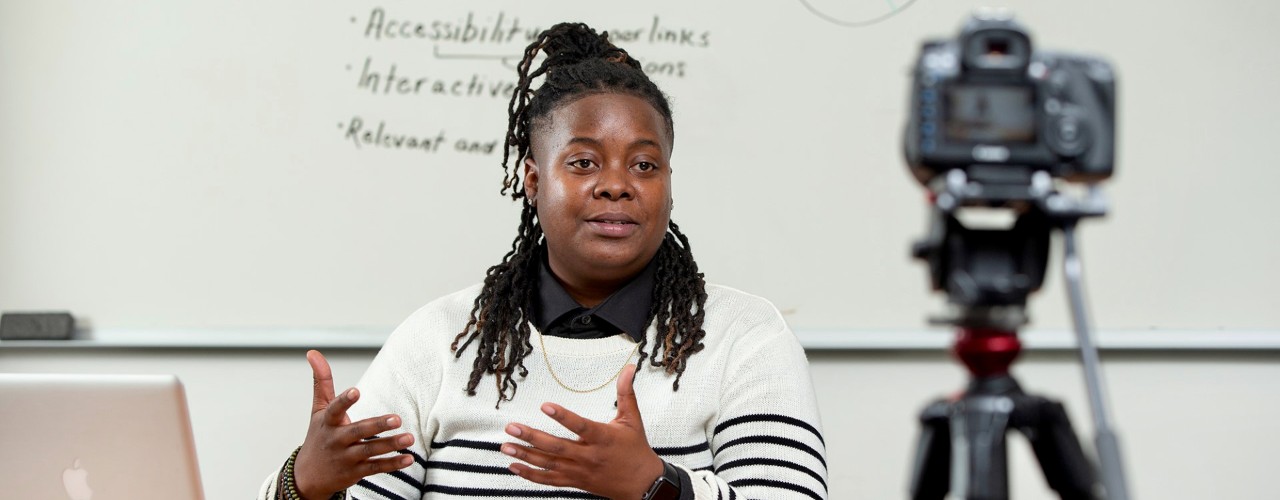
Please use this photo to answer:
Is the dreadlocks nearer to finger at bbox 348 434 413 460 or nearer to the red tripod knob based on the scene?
finger at bbox 348 434 413 460

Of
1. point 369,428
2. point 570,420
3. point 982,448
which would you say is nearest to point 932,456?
point 982,448

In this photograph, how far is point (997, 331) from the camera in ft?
2.30

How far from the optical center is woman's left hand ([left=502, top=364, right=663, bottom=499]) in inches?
40.3

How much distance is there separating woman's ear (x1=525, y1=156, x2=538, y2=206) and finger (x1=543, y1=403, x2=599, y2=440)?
1.83ft

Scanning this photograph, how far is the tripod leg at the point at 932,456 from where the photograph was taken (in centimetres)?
72

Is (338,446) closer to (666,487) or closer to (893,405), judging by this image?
(666,487)

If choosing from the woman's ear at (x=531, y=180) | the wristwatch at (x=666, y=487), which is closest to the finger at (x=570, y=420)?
the wristwatch at (x=666, y=487)

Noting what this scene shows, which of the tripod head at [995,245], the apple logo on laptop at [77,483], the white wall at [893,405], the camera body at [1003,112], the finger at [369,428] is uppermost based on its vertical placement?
the camera body at [1003,112]

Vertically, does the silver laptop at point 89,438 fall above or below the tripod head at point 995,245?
below

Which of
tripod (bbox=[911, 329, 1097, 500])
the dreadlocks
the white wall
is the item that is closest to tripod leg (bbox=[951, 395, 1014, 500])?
tripod (bbox=[911, 329, 1097, 500])

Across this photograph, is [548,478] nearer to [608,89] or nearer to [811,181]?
[608,89]

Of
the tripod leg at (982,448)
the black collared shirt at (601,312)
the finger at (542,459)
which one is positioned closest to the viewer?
the tripod leg at (982,448)

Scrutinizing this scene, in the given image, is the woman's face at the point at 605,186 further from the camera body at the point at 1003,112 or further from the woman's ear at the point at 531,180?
the camera body at the point at 1003,112

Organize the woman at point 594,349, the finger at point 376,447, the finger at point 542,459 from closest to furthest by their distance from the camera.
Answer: the finger at point 542,459 < the finger at point 376,447 < the woman at point 594,349
